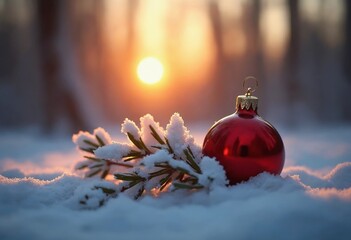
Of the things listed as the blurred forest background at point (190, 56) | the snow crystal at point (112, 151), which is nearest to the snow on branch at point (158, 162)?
the snow crystal at point (112, 151)

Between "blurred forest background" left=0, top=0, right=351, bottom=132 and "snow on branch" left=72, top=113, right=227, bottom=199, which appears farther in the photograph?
"blurred forest background" left=0, top=0, right=351, bottom=132

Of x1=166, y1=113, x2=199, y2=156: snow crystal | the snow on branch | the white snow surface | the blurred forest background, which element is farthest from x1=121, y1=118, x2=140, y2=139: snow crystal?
the blurred forest background

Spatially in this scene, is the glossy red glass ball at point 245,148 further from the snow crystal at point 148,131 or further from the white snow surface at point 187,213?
the snow crystal at point 148,131

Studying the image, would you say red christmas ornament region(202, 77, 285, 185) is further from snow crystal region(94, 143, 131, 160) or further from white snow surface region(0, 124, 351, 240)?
→ snow crystal region(94, 143, 131, 160)

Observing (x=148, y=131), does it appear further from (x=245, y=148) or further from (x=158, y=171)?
(x=245, y=148)

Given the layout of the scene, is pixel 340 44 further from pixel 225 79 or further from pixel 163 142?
pixel 163 142

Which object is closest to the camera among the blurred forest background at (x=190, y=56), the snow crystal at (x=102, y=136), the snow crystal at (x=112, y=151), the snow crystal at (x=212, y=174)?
the snow crystal at (x=212, y=174)

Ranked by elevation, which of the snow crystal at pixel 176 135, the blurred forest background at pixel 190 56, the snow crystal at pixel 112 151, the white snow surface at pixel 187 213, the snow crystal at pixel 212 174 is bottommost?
the white snow surface at pixel 187 213
